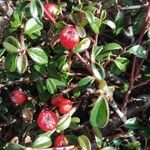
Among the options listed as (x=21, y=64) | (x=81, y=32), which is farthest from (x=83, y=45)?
(x=21, y=64)

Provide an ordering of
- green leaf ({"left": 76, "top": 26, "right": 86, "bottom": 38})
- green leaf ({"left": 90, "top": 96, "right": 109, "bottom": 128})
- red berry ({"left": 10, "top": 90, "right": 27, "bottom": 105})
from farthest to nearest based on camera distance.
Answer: red berry ({"left": 10, "top": 90, "right": 27, "bottom": 105}), green leaf ({"left": 76, "top": 26, "right": 86, "bottom": 38}), green leaf ({"left": 90, "top": 96, "right": 109, "bottom": 128})

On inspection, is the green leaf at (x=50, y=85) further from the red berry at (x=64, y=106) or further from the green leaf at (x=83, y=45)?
the green leaf at (x=83, y=45)

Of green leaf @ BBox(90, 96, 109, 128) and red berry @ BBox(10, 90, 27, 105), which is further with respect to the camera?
red berry @ BBox(10, 90, 27, 105)

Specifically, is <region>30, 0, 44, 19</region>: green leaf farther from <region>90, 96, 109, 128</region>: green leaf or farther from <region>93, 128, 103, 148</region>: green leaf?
<region>93, 128, 103, 148</region>: green leaf

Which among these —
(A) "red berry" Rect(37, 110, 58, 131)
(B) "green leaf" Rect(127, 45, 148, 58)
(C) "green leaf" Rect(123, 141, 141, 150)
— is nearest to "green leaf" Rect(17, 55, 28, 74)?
(A) "red berry" Rect(37, 110, 58, 131)

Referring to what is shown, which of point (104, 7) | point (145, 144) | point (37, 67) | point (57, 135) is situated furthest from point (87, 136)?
point (104, 7)

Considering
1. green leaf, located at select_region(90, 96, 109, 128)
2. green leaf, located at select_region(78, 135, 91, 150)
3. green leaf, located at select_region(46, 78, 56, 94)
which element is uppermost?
green leaf, located at select_region(46, 78, 56, 94)

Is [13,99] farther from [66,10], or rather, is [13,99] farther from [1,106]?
[66,10]
